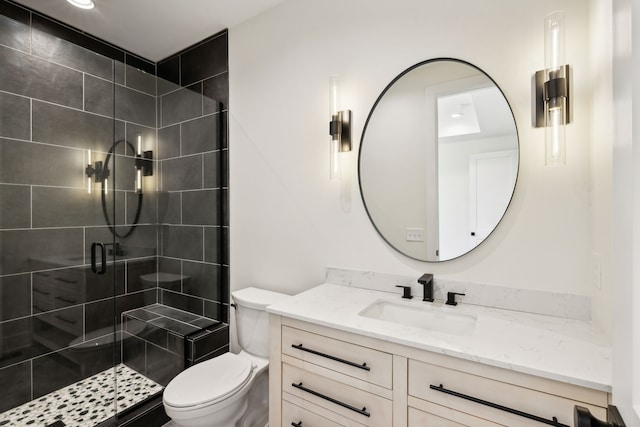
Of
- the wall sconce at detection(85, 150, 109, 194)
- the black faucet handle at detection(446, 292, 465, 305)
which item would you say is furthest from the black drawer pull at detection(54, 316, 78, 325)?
the black faucet handle at detection(446, 292, 465, 305)

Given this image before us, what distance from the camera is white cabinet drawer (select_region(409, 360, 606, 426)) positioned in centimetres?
86

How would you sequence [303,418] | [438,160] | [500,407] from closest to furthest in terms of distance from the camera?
[500,407], [303,418], [438,160]

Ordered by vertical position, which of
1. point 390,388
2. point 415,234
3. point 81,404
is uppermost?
point 415,234

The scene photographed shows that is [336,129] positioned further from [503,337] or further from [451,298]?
[503,337]

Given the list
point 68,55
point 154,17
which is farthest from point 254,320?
point 154,17

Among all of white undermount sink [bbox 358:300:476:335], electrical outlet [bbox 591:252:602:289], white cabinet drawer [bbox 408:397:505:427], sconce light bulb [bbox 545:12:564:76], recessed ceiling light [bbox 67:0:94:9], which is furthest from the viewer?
recessed ceiling light [bbox 67:0:94:9]

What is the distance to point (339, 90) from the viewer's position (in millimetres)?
1822

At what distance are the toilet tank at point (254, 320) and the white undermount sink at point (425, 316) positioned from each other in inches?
26.7

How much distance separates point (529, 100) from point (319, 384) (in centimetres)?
151

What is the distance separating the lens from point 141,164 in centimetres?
217

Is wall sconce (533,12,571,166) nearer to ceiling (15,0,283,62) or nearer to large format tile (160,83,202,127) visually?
ceiling (15,0,283,62)

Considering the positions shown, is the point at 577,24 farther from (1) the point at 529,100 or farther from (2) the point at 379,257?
(2) the point at 379,257

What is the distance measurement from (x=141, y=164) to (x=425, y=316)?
2073 mm

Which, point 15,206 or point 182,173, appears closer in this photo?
point 15,206
